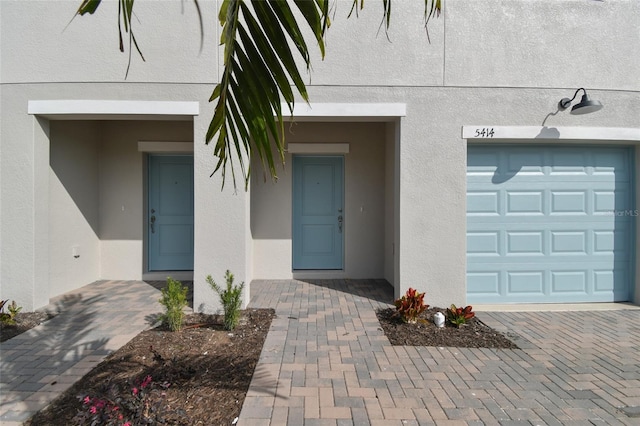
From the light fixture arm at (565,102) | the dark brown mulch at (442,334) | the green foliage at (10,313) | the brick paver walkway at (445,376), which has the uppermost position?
the light fixture arm at (565,102)

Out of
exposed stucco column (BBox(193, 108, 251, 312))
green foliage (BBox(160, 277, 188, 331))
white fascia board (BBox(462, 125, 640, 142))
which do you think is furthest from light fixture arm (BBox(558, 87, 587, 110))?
green foliage (BBox(160, 277, 188, 331))

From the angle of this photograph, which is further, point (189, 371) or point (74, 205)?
point (74, 205)

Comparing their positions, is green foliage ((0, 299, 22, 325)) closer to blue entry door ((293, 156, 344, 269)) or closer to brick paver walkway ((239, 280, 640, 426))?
brick paver walkway ((239, 280, 640, 426))

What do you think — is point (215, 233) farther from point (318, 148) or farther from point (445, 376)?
point (445, 376)

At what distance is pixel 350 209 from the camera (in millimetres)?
6605

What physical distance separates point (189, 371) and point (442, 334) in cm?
282

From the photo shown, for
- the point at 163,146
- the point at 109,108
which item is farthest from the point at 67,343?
the point at 163,146

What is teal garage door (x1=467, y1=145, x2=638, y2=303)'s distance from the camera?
5.29m

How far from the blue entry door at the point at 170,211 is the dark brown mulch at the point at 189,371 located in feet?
7.56

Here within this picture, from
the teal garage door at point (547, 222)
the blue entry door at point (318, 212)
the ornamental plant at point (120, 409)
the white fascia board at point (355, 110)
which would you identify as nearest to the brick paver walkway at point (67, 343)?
the ornamental plant at point (120, 409)

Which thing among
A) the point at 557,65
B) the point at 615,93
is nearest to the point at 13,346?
the point at 557,65

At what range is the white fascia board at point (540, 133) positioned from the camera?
4.96m

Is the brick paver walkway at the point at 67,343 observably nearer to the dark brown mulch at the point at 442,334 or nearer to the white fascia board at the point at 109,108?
the white fascia board at the point at 109,108

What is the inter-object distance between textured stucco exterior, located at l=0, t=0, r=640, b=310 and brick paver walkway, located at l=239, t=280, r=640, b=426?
126cm
